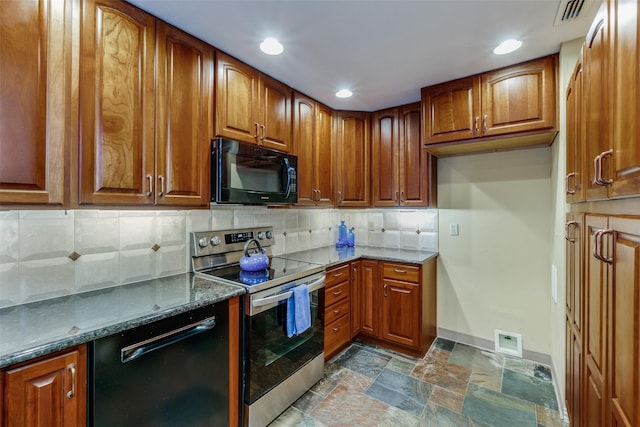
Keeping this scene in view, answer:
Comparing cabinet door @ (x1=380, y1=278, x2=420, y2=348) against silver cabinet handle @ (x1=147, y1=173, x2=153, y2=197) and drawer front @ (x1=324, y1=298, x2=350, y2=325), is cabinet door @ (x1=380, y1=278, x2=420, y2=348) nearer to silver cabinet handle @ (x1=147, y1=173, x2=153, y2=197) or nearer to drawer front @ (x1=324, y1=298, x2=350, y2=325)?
drawer front @ (x1=324, y1=298, x2=350, y2=325)

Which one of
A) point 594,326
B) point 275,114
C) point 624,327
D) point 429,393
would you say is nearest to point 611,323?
point 624,327

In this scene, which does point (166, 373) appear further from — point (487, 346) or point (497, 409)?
point (487, 346)

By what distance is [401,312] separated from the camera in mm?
2576

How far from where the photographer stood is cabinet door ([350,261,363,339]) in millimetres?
2682

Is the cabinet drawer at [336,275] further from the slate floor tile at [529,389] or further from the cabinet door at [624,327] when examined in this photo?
the cabinet door at [624,327]

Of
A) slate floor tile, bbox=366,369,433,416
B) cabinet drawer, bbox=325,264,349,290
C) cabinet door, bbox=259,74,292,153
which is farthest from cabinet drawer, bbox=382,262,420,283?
cabinet door, bbox=259,74,292,153

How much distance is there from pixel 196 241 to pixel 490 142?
236 centimetres

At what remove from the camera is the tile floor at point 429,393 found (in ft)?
5.96

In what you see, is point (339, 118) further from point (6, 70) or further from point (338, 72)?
point (6, 70)

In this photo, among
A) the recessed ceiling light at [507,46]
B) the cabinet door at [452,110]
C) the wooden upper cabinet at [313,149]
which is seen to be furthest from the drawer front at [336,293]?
the recessed ceiling light at [507,46]

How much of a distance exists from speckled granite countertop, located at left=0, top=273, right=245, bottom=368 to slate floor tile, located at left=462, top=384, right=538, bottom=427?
1725mm

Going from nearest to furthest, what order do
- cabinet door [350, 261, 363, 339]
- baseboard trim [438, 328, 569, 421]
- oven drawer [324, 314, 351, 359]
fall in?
baseboard trim [438, 328, 569, 421]
oven drawer [324, 314, 351, 359]
cabinet door [350, 261, 363, 339]

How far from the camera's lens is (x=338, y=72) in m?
2.23

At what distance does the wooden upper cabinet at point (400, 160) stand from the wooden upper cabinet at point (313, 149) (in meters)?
0.51
